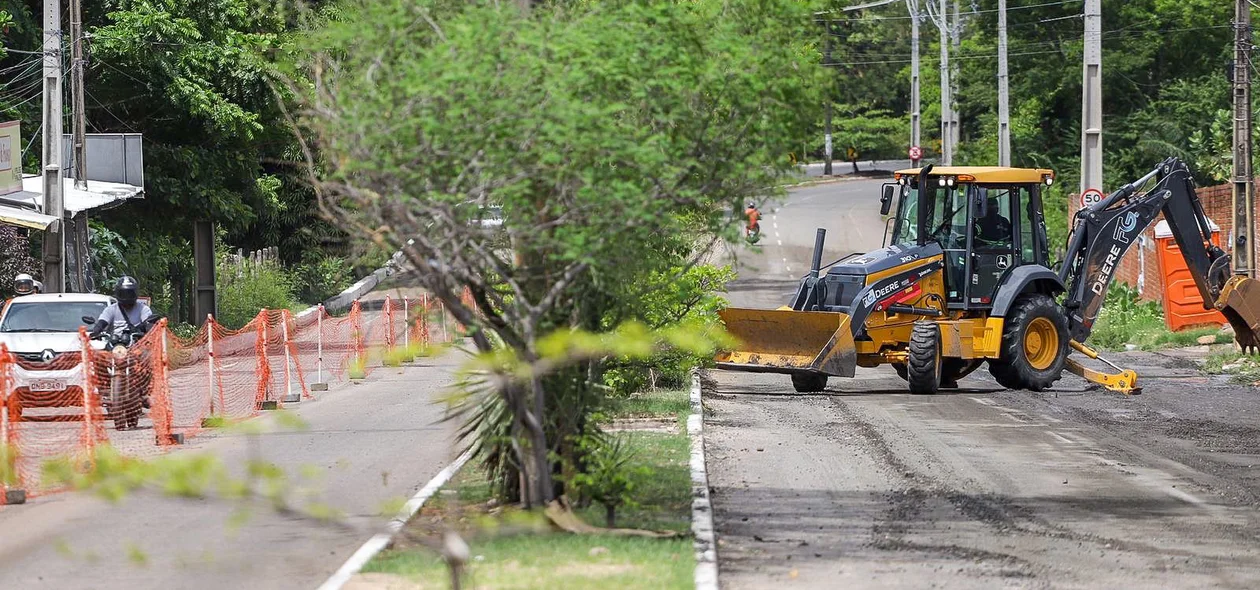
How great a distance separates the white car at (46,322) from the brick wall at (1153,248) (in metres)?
19.5

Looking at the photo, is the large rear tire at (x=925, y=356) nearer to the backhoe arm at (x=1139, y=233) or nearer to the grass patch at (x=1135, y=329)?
the backhoe arm at (x=1139, y=233)

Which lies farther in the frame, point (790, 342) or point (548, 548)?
point (790, 342)

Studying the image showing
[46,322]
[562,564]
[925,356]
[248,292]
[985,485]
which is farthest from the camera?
[248,292]

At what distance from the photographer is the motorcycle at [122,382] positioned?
17500mm

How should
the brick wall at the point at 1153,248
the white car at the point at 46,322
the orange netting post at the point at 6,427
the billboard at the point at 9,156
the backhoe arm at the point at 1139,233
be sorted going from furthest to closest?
the brick wall at the point at 1153,248
the billboard at the point at 9,156
the backhoe arm at the point at 1139,233
the white car at the point at 46,322
the orange netting post at the point at 6,427

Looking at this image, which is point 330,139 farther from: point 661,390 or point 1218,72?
point 1218,72

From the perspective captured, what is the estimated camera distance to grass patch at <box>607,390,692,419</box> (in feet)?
56.7

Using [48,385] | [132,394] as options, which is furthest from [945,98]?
[48,385]

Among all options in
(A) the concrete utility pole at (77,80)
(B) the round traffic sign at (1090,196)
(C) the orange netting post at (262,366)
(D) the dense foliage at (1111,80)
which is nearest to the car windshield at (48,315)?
(C) the orange netting post at (262,366)

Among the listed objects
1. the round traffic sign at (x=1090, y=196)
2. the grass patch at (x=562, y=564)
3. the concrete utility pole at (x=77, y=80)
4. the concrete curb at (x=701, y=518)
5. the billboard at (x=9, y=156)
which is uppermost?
the concrete utility pole at (x=77, y=80)

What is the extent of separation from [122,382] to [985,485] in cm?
997

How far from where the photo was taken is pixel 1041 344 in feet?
69.8

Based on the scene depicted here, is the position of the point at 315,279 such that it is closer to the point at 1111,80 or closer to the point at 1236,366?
the point at 1236,366

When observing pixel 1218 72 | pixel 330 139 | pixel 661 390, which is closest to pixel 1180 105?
pixel 1218 72
